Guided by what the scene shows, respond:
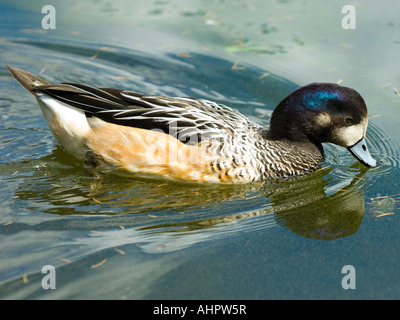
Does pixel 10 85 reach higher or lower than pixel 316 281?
higher

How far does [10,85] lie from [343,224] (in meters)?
5.33

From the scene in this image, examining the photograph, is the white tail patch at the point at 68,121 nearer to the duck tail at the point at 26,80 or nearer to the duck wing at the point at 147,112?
the duck wing at the point at 147,112

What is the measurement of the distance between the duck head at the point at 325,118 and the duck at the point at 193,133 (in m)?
0.01

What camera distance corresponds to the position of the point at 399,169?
6.61 m

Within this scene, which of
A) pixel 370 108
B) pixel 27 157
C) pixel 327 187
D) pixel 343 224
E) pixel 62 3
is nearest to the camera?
pixel 343 224

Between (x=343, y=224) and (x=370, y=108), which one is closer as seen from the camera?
(x=343, y=224)

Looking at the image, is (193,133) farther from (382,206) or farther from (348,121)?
(382,206)

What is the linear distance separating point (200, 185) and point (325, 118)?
1609mm

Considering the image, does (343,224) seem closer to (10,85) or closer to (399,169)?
(399,169)

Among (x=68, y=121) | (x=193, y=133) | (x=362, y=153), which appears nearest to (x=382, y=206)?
A: (x=362, y=153)

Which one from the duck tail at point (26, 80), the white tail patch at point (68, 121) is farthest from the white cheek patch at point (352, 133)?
the duck tail at point (26, 80)

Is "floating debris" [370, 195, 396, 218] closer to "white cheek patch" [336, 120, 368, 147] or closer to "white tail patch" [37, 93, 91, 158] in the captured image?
"white cheek patch" [336, 120, 368, 147]

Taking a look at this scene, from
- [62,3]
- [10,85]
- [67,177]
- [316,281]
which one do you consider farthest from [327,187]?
[62,3]

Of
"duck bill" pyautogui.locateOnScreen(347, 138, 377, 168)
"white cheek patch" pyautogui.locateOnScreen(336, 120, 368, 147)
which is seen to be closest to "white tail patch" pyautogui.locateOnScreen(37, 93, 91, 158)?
"white cheek patch" pyautogui.locateOnScreen(336, 120, 368, 147)
